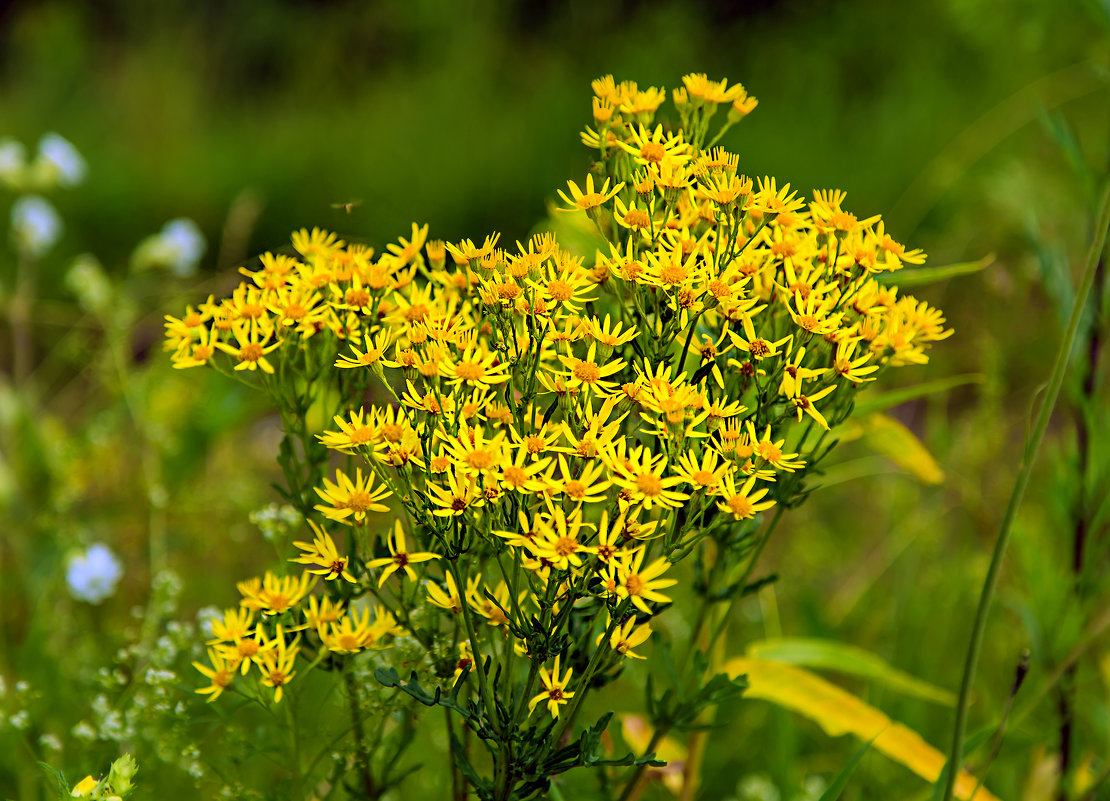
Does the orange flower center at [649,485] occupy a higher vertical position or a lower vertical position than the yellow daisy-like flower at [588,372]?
lower

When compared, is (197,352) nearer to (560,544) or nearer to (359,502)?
(359,502)

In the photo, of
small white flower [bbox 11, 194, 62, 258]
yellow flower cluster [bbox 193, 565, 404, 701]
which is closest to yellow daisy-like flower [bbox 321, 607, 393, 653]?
yellow flower cluster [bbox 193, 565, 404, 701]

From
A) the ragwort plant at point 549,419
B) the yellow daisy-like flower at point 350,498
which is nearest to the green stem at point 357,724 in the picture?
the ragwort plant at point 549,419

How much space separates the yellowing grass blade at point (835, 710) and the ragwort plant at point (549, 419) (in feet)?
0.74

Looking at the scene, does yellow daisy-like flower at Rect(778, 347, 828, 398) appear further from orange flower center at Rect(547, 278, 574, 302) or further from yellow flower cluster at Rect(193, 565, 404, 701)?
yellow flower cluster at Rect(193, 565, 404, 701)

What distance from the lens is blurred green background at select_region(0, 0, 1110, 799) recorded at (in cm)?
212

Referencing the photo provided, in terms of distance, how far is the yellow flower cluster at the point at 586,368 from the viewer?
2.89ft

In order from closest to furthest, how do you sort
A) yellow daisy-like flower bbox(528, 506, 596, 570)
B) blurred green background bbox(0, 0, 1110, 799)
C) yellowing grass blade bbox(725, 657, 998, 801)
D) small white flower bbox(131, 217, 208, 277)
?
1. yellow daisy-like flower bbox(528, 506, 596, 570)
2. yellowing grass blade bbox(725, 657, 998, 801)
3. blurred green background bbox(0, 0, 1110, 799)
4. small white flower bbox(131, 217, 208, 277)

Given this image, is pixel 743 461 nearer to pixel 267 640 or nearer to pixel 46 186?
pixel 267 640

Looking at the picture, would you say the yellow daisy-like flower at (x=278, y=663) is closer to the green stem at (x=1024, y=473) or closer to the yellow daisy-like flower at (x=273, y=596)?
the yellow daisy-like flower at (x=273, y=596)

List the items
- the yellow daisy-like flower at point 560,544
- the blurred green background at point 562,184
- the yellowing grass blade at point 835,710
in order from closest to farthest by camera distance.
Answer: the yellow daisy-like flower at point 560,544, the yellowing grass blade at point 835,710, the blurred green background at point 562,184

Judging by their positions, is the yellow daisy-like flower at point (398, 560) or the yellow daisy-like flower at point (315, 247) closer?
the yellow daisy-like flower at point (398, 560)

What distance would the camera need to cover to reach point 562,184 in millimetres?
4941

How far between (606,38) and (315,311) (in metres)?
6.25
